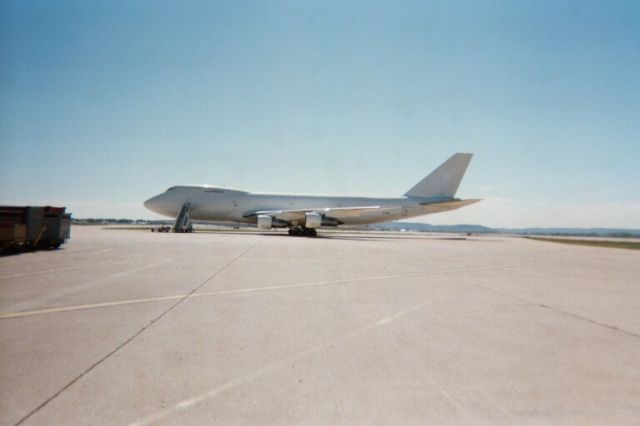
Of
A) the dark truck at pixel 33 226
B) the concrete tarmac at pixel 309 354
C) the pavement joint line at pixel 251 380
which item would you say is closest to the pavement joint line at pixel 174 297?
the concrete tarmac at pixel 309 354

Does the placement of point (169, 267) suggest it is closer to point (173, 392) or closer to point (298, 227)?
point (173, 392)

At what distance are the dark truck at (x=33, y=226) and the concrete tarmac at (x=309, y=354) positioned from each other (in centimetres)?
679

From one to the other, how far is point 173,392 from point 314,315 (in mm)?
2432

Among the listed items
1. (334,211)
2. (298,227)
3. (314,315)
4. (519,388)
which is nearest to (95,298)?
(314,315)

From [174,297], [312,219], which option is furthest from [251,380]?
[312,219]

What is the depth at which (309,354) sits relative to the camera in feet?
11.2

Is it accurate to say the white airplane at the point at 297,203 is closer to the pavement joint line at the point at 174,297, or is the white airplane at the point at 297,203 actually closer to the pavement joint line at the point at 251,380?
the pavement joint line at the point at 174,297

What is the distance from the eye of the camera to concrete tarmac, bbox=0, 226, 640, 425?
244 cm

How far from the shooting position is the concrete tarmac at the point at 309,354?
2.44 metres

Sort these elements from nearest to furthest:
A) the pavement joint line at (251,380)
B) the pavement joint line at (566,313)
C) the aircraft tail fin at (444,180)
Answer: the pavement joint line at (251,380) → the pavement joint line at (566,313) → the aircraft tail fin at (444,180)

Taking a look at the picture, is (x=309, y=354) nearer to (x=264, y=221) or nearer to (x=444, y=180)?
(x=264, y=221)

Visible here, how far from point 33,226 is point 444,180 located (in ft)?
98.6

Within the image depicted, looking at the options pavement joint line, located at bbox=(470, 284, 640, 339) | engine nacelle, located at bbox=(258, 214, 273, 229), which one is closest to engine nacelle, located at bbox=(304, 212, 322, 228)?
engine nacelle, located at bbox=(258, 214, 273, 229)

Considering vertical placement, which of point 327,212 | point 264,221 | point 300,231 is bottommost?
point 300,231
